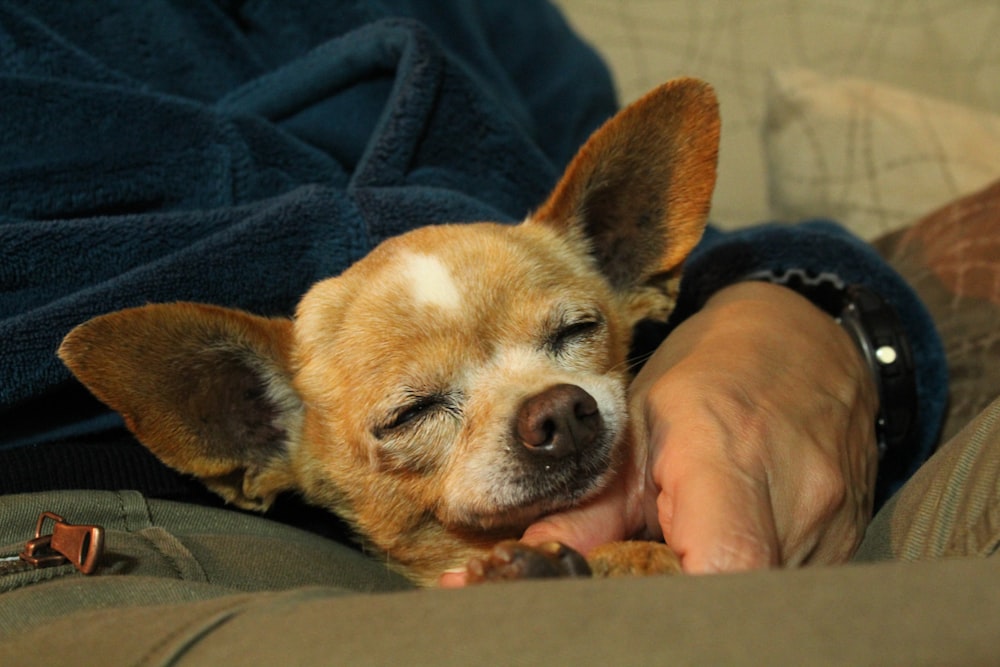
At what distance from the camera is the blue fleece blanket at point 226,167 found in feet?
3.96

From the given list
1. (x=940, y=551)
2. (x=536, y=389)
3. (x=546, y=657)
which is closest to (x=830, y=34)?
(x=536, y=389)

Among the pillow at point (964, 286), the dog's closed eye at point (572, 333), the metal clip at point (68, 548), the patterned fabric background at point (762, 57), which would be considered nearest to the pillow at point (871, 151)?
the patterned fabric background at point (762, 57)

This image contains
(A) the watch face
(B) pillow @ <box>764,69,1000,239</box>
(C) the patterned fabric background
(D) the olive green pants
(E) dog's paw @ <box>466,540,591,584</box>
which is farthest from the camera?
(C) the patterned fabric background

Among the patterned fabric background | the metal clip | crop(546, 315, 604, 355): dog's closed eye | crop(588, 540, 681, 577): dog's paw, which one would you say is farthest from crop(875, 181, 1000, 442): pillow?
the metal clip

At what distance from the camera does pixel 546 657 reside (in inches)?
20.3

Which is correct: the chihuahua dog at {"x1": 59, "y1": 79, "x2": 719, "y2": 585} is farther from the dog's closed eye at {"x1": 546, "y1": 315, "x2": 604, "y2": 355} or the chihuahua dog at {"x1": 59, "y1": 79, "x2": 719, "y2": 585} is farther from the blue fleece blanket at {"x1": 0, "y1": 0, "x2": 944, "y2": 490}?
the blue fleece blanket at {"x1": 0, "y1": 0, "x2": 944, "y2": 490}

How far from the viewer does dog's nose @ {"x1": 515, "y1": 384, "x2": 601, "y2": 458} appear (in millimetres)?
1002

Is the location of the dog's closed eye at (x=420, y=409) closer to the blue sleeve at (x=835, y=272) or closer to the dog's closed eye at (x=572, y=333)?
the dog's closed eye at (x=572, y=333)

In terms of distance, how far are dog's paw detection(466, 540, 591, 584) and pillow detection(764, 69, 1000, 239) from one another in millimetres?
1625

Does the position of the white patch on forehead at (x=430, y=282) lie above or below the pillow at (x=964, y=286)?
above

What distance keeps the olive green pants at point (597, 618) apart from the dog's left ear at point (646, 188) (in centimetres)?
58

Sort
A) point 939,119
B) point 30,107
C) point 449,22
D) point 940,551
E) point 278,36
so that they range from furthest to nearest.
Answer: point 939,119 < point 449,22 < point 278,36 < point 30,107 < point 940,551

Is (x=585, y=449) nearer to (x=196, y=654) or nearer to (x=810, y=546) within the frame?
(x=810, y=546)

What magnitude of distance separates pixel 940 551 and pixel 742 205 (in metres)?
1.86
